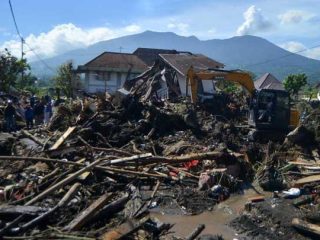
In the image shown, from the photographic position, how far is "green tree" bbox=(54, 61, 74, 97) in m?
46.8

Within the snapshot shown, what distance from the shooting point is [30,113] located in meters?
19.8

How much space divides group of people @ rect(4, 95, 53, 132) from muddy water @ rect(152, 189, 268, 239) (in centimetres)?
1105

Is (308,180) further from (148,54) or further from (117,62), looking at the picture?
(148,54)

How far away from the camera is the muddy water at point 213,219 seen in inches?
362

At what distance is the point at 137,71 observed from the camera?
46469 mm

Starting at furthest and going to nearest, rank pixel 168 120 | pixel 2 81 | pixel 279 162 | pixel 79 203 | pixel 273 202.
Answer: pixel 2 81 < pixel 168 120 < pixel 279 162 < pixel 273 202 < pixel 79 203

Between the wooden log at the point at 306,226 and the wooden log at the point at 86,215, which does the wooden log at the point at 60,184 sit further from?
the wooden log at the point at 306,226

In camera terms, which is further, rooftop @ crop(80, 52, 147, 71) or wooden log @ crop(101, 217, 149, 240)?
rooftop @ crop(80, 52, 147, 71)

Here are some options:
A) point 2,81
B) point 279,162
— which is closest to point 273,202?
point 279,162

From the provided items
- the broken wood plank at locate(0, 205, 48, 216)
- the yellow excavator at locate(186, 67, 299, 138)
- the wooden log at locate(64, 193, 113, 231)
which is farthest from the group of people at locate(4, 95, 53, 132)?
the wooden log at locate(64, 193, 113, 231)

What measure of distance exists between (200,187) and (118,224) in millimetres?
3951

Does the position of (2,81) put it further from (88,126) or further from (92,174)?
(92,174)

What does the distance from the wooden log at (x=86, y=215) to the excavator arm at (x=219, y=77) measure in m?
12.5

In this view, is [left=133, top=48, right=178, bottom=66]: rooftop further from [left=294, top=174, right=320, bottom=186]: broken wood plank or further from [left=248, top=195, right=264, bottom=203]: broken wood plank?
[left=248, top=195, right=264, bottom=203]: broken wood plank
